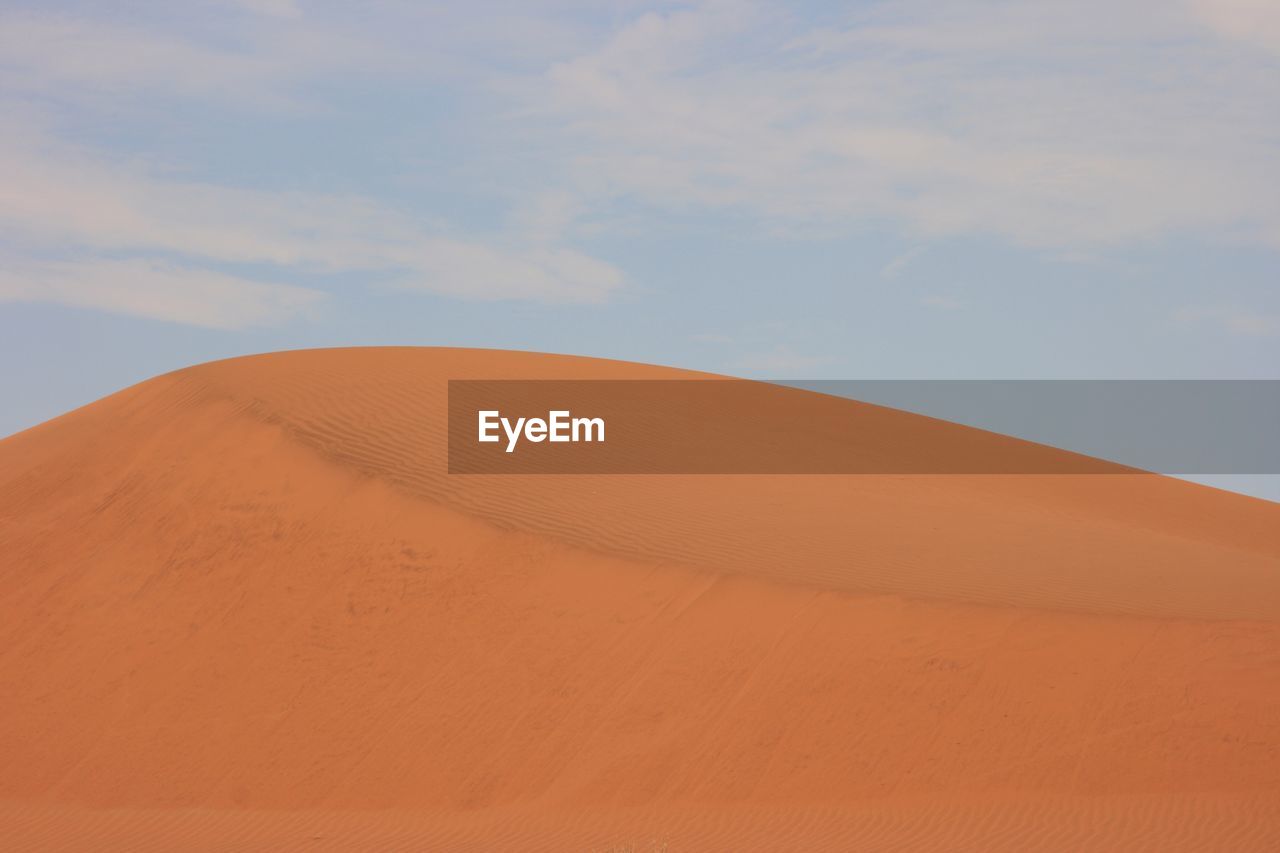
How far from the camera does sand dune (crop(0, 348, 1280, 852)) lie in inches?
554

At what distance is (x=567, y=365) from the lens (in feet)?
102

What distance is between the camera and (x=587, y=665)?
16.2m

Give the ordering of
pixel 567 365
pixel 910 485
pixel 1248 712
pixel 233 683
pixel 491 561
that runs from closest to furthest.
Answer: pixel 1248 712 < pixel 233 683 < pixel 491 561 < pixel 910 485 < pixel 567 365

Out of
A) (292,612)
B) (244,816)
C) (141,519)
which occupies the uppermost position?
(141,519)

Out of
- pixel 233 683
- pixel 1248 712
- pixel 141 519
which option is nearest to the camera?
pixel 1248 712

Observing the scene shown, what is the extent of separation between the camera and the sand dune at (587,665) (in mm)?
14062

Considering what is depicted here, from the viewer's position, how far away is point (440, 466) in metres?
21.3

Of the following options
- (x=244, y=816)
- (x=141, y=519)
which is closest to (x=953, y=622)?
(x=244, y=816)

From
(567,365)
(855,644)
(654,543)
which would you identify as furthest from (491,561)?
(567,365)

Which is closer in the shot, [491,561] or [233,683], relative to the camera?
[233,683]

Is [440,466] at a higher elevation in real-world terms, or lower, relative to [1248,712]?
higher

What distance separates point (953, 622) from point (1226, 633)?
116 inches

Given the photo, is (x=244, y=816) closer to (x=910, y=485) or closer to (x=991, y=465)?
(x=910, y=485)

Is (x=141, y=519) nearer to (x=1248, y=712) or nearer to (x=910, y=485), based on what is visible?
(x=910, y=485)
